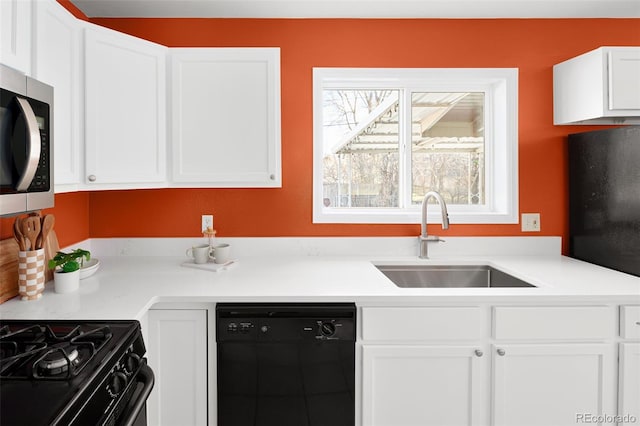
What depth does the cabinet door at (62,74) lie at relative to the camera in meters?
1.46

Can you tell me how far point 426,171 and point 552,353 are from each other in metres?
1.27

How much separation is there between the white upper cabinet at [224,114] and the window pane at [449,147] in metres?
0.99

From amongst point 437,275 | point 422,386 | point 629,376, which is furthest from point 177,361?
point 629,376

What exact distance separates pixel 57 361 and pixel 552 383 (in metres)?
1.85

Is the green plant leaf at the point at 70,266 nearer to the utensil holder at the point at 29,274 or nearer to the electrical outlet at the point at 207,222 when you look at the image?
the utensil holder at the point at 29,274

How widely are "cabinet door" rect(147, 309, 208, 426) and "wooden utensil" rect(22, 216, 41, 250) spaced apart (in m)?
0.56

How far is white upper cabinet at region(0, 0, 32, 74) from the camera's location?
124 centimetres

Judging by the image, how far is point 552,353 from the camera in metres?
1.73

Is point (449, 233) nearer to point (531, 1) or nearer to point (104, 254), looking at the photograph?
point (531, 1)

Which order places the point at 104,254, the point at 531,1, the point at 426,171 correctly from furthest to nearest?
the point at 426,171 < the point at 104,254 < the point at 531,1

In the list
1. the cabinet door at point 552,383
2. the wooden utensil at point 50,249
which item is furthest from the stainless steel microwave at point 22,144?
the cabinet door at point 552,383

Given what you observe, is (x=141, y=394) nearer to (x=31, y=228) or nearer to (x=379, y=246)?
(x=31, y=228)

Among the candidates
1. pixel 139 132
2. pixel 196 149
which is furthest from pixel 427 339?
pixel 139 132

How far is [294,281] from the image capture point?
6.27 feet
